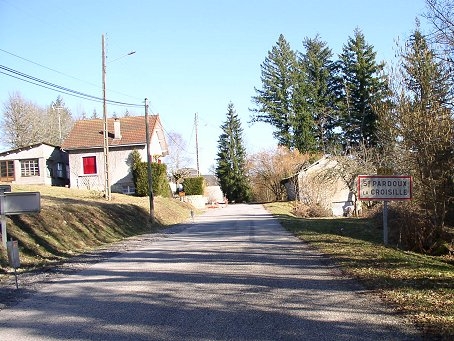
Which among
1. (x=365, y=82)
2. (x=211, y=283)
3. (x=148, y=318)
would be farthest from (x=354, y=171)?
(x=148, y=318)

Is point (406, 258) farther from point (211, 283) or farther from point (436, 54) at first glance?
point (436, 54)

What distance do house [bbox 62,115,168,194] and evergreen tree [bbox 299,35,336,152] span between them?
76.8ft

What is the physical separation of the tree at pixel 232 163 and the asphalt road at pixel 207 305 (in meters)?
66.1

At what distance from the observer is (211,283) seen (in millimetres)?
9125

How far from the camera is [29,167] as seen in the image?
155 ft

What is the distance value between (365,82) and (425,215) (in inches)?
1686

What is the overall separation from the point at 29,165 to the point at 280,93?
107ft

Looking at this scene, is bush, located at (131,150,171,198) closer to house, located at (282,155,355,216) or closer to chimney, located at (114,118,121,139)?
chimney, located at (114,118,121,139)

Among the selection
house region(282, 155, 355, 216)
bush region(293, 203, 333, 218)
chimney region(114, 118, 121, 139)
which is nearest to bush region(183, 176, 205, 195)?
chimney region(114, 118, 121, 139)

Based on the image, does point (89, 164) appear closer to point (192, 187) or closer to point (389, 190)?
point (192, 187)

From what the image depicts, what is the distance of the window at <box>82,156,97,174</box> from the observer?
46.7 meters

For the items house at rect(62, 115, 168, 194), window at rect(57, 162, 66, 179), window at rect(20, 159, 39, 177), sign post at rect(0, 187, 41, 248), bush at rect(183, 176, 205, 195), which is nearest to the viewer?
sign post at rect(0, 187, 41, 248)

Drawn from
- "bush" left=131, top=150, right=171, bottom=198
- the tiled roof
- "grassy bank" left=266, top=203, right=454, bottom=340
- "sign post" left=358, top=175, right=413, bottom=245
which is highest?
the tiled roof

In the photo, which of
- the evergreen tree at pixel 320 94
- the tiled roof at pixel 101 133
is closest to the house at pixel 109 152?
the tiled roof at pixel 101 133
